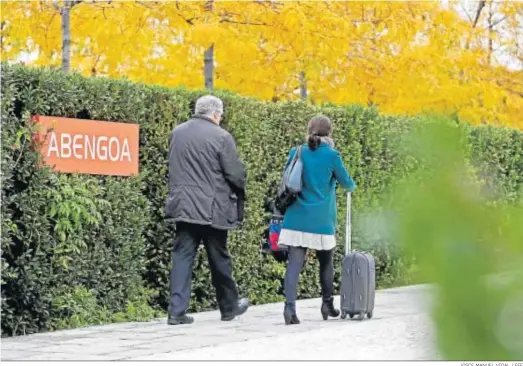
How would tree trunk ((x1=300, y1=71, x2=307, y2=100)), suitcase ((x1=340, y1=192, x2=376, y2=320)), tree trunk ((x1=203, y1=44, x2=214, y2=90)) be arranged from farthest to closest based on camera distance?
tree trunk ((x1=300, y1=71, x2=307, y2=100)) < tree trunk ((x1=203, y1=44, x2=214, y2=90)) < suitcase ((x1=340, y1=192, x2=376, y2=320))

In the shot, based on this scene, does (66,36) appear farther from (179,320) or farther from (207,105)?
(179,320)

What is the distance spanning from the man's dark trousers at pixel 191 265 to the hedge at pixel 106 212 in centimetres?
53

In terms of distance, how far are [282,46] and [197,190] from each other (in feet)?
25.1

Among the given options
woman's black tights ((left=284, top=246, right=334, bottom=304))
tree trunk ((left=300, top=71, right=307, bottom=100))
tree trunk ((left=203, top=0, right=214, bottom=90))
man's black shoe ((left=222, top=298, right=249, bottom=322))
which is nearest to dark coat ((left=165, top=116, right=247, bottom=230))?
woman's black tights ((left=284, top=246, right=334, bottom=304))

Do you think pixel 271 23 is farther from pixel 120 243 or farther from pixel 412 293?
pixel 412 293

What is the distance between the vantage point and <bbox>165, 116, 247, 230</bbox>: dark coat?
8344 mm

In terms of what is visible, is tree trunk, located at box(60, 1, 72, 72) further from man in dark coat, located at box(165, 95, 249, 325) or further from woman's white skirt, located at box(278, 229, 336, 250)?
woman's white skirt, located at box(278, 229, 336, 250)

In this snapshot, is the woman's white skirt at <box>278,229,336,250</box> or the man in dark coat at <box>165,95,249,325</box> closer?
the man in dark coat at <box>165,95,249,325</box>

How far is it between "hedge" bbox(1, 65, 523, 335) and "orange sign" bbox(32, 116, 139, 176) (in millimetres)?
80

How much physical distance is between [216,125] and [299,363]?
2.68 metres

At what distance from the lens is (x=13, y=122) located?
7805 mm

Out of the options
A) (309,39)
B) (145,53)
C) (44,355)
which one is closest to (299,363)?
(44,355)

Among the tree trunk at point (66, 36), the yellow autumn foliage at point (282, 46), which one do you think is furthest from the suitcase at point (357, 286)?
the tree trunk at point (66, 36)

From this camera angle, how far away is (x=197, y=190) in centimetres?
837
